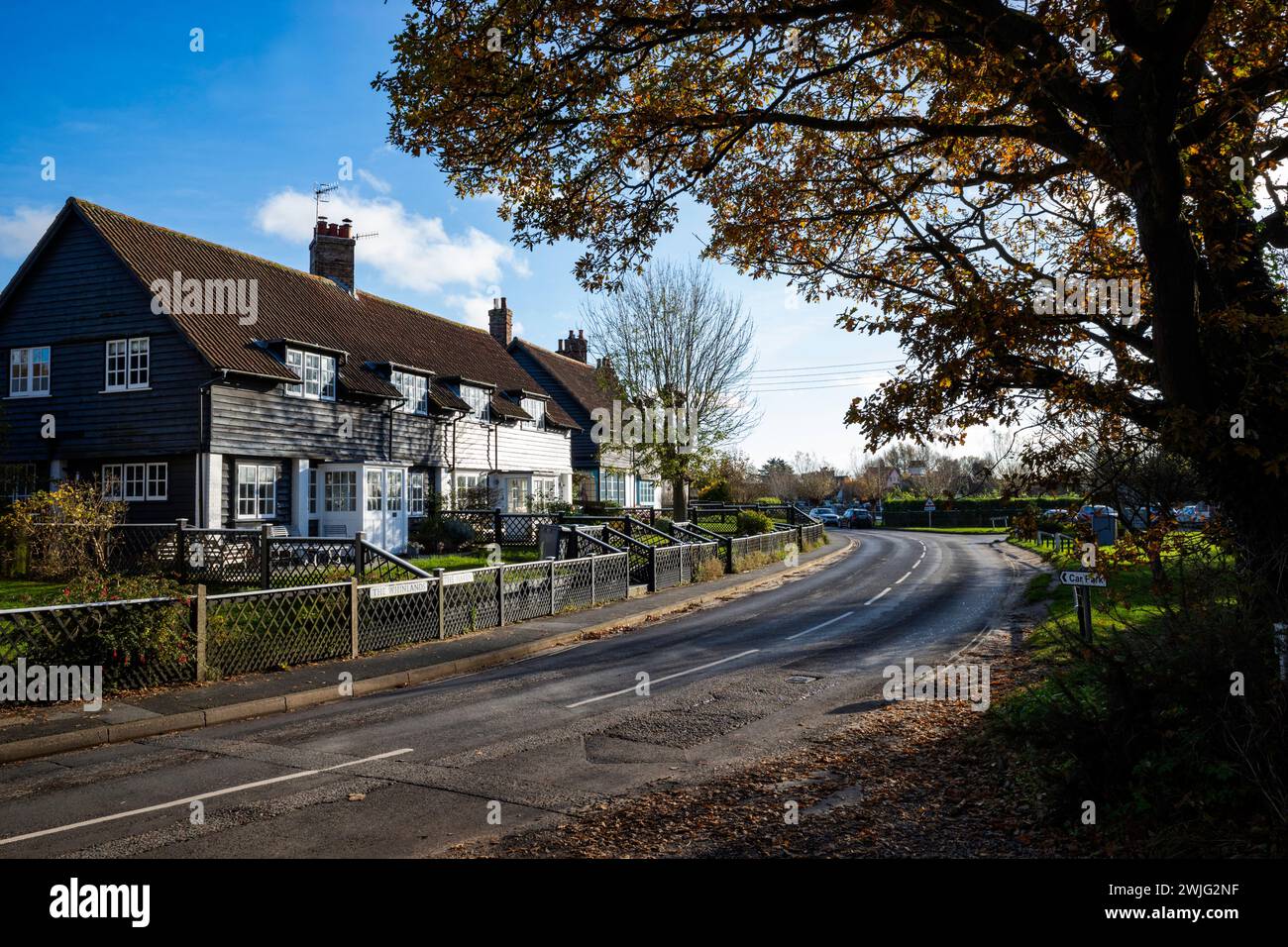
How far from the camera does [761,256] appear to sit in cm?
938

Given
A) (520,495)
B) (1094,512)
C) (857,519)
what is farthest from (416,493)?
(857,519)

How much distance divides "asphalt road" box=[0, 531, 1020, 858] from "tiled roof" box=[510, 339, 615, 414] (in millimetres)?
32873

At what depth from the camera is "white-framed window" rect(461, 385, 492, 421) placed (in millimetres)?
33938

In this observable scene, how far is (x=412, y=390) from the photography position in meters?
30.8

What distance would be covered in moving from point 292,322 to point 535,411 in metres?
13.9

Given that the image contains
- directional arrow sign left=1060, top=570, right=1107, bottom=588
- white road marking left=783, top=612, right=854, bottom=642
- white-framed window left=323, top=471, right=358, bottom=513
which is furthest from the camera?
white-framed window left=323, top=471, right=358, bottom=513

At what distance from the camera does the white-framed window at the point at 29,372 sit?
25.0 metres

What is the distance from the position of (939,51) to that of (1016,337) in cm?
340

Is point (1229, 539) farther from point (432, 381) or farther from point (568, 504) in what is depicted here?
point (568, 504)

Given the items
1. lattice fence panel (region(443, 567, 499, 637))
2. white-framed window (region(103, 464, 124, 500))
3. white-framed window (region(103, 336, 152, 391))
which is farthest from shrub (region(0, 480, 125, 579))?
lattice fence panel (region(443, 567, 499, 637))

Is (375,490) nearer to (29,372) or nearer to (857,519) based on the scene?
(29,372)

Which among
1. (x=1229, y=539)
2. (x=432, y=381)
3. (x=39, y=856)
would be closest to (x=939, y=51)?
(x=1229, y=539)

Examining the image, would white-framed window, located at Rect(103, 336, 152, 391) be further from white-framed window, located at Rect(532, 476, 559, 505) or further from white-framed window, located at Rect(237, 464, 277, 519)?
white-framed window, located at Rect(532, 476, 559, 505)

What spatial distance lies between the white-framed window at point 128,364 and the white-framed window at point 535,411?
16.4m
